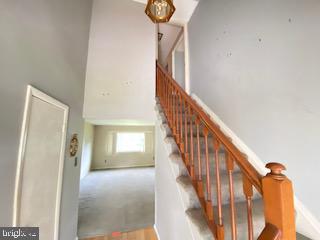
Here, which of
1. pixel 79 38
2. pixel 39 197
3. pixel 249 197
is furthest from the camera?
pixel 79 38

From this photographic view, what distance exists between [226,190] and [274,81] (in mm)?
1177

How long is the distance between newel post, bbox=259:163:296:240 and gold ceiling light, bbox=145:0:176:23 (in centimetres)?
161

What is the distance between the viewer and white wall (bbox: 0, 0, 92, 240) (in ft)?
3.29

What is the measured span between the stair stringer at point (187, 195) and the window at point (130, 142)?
18.8 feet

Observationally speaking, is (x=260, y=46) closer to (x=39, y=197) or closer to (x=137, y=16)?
(x=137, y=16)

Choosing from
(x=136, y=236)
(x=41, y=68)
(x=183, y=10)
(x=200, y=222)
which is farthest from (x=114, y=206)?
(x=183, y=10)

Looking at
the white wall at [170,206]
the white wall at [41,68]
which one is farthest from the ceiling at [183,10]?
the white wall at [170,206]

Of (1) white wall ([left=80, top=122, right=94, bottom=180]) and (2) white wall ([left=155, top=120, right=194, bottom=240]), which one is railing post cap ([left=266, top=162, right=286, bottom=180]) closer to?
(2) white wall ([left=155, top=120, right=194, bottom=240])

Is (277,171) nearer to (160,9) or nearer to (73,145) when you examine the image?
(160,9)

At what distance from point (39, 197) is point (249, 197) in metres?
1.68

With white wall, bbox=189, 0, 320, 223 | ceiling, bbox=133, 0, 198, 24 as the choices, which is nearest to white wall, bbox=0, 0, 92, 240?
ceiling, bbox=133, 0, 198, 24

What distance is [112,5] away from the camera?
2869 mm

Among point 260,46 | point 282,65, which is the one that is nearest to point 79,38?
point 260,46

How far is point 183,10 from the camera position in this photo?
10.8 feet
